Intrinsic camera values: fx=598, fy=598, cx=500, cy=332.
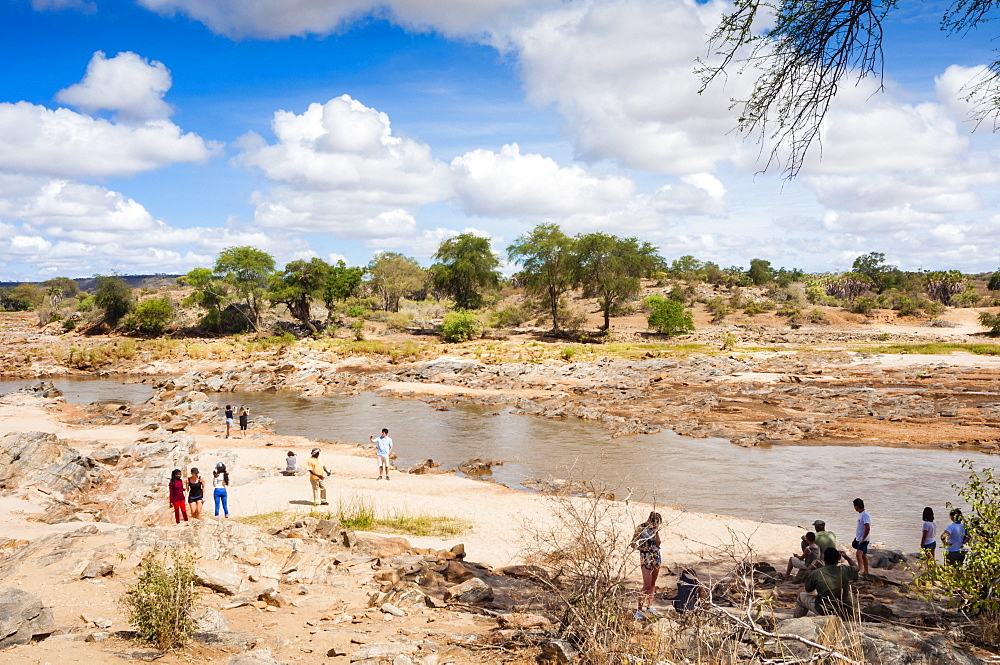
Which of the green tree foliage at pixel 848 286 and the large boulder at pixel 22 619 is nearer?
the large boulder at pixel 22 619

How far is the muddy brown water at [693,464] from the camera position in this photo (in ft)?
56.0

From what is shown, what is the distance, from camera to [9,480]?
16.4 metres

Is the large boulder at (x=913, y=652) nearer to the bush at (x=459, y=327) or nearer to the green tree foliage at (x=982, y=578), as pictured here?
the green tree foliage at (x=982, y=578)

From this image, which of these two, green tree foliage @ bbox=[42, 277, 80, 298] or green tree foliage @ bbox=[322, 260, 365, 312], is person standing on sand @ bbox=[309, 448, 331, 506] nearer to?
green tree foliage @ bbox=[322, 260, 365, 312]

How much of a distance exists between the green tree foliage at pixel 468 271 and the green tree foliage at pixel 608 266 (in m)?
13.8

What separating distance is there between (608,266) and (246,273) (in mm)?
38745

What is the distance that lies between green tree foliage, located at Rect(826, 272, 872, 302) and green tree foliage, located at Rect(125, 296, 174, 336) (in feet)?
285

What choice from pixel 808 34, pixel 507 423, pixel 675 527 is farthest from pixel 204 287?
pixel 808 34

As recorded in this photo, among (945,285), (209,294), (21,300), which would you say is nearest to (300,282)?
(209,294)

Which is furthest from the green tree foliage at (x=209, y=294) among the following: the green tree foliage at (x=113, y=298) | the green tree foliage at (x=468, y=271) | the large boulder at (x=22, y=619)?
the large boulder at (x=22, y=619)

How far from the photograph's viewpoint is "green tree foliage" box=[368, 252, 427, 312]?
82562 millimetres

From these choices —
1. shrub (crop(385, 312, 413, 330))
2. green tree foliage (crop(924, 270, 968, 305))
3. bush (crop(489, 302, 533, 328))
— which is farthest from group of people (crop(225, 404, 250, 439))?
green tree foliage (crop(924, 270, 968, 305))

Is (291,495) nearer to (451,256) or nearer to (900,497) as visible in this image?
(900,497)

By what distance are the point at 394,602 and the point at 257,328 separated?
61.5 meters
